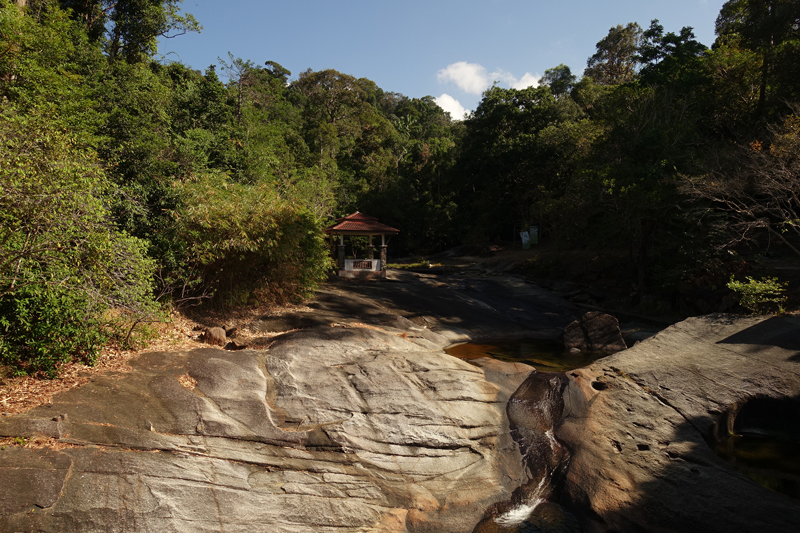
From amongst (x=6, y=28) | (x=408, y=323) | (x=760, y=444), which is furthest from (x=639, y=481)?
(x=6, y=28)

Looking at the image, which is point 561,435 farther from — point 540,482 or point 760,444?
point 760,444

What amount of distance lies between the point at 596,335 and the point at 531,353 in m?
2.30

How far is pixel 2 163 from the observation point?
5902 mm

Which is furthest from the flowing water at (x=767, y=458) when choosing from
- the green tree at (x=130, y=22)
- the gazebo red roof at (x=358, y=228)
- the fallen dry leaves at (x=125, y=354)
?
the green tree at (x=130, y=22)

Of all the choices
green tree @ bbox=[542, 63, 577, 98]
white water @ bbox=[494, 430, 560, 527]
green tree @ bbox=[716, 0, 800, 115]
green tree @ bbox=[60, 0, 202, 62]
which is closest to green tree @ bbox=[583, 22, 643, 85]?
green tree @ bbox=[542, 63, 577, 98]

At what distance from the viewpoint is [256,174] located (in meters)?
22.8

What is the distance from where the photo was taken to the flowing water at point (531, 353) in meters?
12.8

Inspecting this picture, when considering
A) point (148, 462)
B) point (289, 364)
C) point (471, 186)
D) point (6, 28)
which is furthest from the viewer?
point (471, 186)

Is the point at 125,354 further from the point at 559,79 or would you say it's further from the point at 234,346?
the point at 559,79

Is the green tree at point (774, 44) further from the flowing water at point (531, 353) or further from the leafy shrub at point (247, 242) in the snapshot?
the leafy shrub at point (247, 242)

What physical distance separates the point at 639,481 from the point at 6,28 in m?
19.3

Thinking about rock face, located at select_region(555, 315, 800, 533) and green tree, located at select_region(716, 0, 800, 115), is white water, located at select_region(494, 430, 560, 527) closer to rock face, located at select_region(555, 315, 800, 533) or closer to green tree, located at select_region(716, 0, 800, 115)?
rock face, located at select_region(555, 315, 800, 533)

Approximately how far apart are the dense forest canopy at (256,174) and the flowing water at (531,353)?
585cm

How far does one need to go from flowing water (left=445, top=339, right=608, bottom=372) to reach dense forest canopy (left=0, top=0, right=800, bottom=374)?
5853mm
